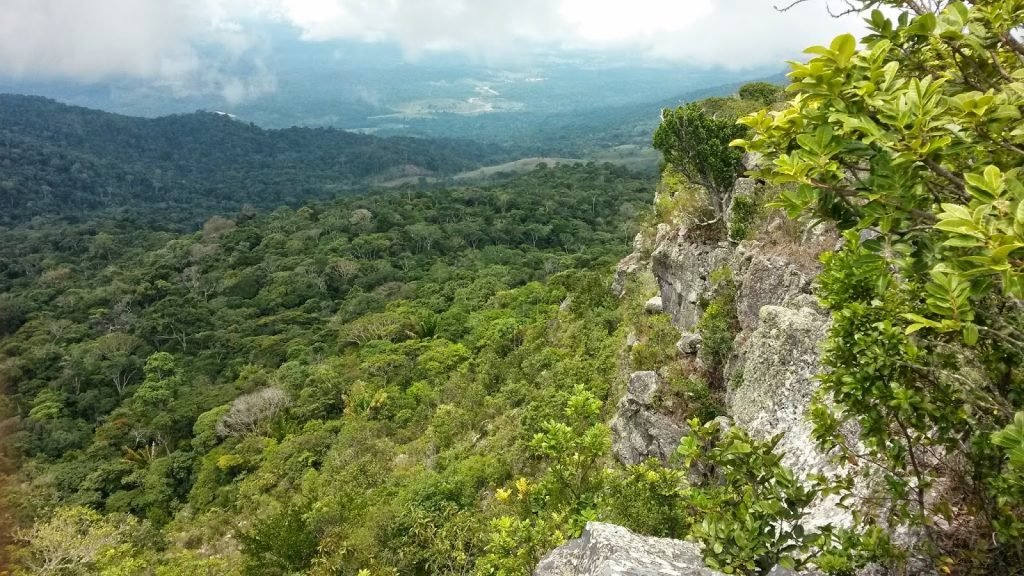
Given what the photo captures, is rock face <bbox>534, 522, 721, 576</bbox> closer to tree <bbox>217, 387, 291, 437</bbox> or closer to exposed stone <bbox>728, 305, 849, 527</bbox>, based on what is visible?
exposed stone <bbox>728, 305, 849, 527</bbox>

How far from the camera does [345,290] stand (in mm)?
52500

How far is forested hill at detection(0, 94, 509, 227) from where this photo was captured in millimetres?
113312

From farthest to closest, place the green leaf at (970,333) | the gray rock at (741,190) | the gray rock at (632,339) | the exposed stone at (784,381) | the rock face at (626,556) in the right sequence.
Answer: the gray rock at (632,339) → the gray rock at (741,190) → the exposed stone at (784,381) → the rock face at (626,556) → the green leaf at (970,333)

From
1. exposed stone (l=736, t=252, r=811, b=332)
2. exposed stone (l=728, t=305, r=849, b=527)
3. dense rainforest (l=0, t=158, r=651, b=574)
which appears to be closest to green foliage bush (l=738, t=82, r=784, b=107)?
dense rainforest (l=0, t=158, r=651, b=574)

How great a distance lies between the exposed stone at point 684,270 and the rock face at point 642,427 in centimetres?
265

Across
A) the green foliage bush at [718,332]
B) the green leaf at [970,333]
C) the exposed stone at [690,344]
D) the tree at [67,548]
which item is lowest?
the tree at [67,548]

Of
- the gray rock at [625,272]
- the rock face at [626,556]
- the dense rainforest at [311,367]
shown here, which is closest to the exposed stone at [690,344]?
the dense rainforest at [311,367]

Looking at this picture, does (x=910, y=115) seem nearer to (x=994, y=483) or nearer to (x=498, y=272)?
(x=994, y=483)

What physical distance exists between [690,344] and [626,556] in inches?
286

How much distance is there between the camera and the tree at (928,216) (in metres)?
1.49

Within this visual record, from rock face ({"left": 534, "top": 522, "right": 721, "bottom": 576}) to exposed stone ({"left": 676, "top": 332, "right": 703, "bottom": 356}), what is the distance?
22.0 feet

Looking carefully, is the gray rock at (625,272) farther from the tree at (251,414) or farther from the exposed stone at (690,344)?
the tree at (251,414)

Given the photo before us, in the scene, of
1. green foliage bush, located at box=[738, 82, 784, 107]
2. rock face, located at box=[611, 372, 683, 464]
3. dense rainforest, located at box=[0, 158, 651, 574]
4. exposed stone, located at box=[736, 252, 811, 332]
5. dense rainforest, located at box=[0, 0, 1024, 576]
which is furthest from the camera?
green foliage bush, located at box=[738, 82, 784, 107]

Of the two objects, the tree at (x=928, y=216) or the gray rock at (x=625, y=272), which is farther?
the gray rock at (x=625, y=272)
